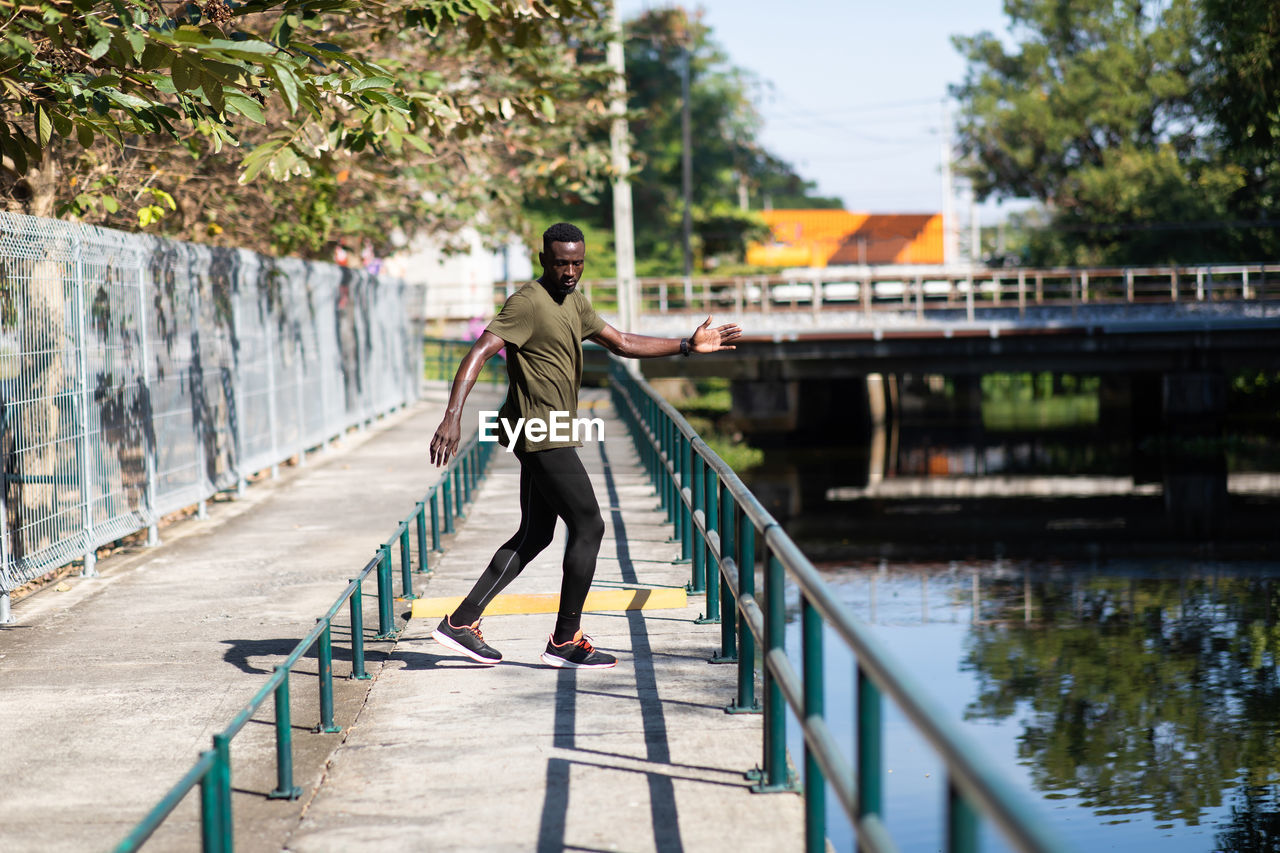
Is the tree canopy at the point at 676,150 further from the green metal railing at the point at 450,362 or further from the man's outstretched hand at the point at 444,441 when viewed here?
the man's outstretched hand at the point at 444,441

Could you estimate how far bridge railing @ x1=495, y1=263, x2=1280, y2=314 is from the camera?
4003cm

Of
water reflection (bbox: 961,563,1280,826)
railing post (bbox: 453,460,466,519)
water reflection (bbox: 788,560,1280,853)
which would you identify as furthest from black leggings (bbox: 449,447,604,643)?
water reflection (bbox: 961,563,1280,826)

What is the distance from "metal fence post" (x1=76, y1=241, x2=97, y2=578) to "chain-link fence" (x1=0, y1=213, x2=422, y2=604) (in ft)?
0.04

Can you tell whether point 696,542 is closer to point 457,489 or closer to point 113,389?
point 457,489

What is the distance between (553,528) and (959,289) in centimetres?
4018

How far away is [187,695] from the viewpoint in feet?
22.4

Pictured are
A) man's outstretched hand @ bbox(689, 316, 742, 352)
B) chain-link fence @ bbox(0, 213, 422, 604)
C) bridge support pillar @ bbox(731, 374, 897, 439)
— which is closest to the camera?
man's outstretched hand @ bbox(689, 316, 742, 352)

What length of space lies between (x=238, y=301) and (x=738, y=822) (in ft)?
37.7

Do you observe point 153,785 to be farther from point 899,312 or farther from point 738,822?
point 899,312

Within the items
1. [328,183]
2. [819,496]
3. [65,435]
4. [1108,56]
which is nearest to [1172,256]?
[1108,56]

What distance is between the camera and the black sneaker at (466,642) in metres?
6.74

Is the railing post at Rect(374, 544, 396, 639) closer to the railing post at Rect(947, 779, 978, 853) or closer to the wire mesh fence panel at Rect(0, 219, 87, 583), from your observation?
the wire mesh fence panel at Rect(0, 219, 87, 583)

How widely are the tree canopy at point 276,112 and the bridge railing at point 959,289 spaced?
621 inches

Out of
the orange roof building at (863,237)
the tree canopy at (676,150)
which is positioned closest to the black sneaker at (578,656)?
the tree canopy at (676,150)
